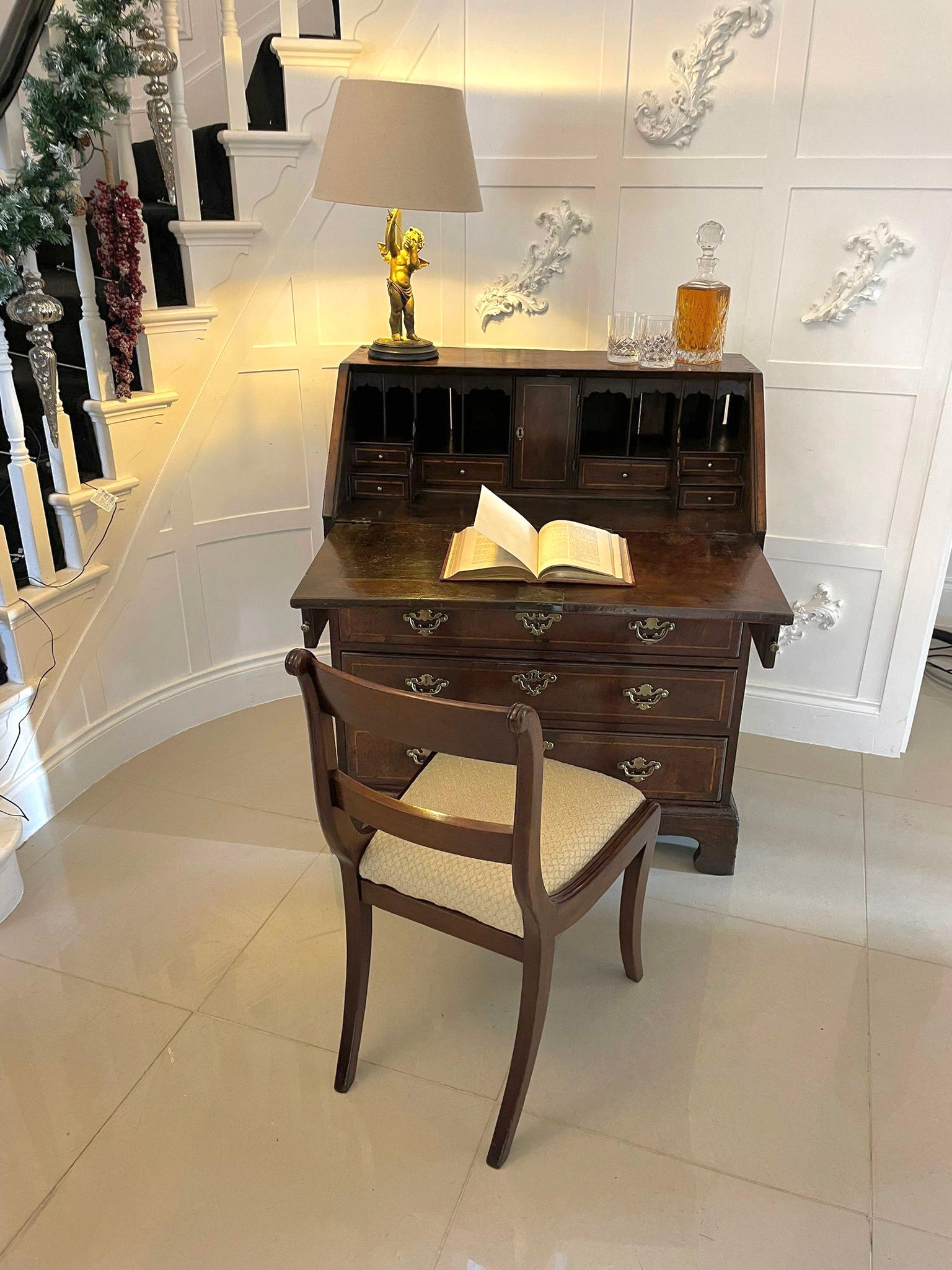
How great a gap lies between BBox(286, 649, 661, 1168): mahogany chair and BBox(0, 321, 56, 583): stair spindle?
1.02 m

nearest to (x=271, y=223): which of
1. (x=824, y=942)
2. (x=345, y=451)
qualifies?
(x=345, y=451)

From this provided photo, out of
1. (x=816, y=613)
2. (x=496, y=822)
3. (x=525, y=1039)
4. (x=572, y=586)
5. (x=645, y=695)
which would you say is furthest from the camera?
(x=816, y=613)

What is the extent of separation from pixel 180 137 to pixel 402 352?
2.40 ft

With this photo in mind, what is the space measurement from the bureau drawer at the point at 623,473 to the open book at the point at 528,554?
13.0 inches

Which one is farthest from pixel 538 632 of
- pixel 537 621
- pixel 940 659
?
pixel 940 659

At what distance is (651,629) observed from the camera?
1.86 m

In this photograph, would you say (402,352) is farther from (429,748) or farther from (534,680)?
(429,748)

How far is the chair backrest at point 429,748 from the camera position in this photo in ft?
3.81

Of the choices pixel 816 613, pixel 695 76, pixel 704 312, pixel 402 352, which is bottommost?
pixel 816 613

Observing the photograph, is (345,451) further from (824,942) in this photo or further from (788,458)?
(824,942)

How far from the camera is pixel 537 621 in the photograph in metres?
1.87

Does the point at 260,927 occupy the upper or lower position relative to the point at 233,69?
lower

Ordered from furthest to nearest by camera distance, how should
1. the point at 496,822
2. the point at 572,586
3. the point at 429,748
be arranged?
1. the point at 572,586
2. the point at 496,822
3. the point at 429,748

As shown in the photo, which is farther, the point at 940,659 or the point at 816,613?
the point at 940,659
